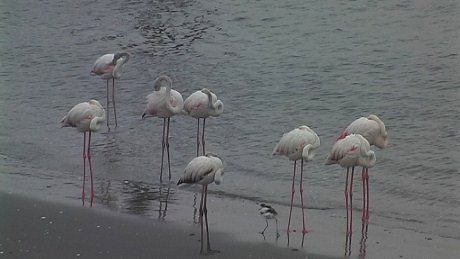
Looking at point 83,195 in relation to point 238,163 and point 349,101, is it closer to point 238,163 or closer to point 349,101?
A: point 238,163

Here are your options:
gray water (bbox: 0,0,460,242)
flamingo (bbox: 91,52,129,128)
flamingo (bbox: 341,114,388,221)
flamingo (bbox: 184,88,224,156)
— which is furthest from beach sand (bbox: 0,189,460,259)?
flamingo (bbox: 91,52,129,128)

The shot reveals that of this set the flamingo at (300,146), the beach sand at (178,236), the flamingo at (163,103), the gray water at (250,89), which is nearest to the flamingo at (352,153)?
the flamingo at (300,146)

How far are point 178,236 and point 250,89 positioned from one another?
7.15 metres

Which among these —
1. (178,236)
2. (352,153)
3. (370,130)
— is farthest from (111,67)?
(352,153)

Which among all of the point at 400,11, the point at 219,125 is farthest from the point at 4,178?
the point at 400,11

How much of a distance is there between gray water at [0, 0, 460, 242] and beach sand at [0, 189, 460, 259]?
0.38 m

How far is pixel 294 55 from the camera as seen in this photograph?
16812 mm

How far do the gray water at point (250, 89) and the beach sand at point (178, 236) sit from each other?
1.23 feet

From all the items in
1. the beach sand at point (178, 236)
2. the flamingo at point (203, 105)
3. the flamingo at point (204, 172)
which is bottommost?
the beach sand at point (178, 236)

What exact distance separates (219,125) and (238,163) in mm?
1769

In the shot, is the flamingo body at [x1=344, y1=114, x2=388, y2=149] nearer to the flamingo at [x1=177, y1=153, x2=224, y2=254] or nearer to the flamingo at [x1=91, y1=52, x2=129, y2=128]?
the flamingo at [x1=177, y1=153, x2=224, y2=254]

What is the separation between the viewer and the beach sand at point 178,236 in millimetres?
6871

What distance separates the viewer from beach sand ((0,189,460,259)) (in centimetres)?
687

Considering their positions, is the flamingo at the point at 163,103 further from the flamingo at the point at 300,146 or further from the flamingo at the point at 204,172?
the flamingo at the point at 204,172
